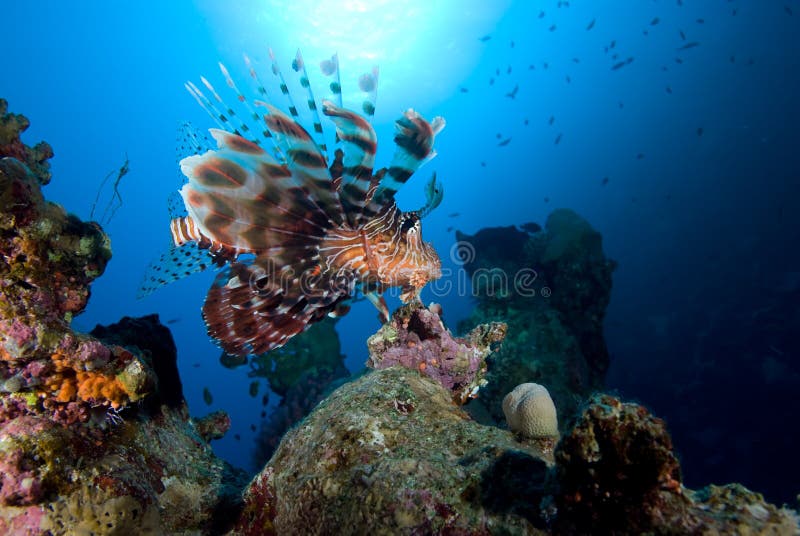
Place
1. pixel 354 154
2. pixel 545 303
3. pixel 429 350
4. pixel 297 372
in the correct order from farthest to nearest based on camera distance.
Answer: pixel 297 372
pixel 545 303
pixel 429 350
pixel 354 154

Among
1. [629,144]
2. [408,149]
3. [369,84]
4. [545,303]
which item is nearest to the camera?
[369,84]

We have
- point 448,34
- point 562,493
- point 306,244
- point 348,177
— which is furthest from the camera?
point 448,34

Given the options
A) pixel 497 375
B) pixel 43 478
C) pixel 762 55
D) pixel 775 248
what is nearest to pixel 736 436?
pixel 497 375

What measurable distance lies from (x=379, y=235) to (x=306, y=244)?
28.1 inches

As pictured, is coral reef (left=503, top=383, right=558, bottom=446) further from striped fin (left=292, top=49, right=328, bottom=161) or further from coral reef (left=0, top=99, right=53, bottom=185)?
coral reef (left=0, top=99, right=53, bottom=185)

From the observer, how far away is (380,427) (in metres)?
2.35

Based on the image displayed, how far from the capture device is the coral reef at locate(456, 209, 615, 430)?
8.30 meters

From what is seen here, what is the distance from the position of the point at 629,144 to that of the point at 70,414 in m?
79.0

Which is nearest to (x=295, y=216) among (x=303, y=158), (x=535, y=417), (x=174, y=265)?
(x=303, y=158)

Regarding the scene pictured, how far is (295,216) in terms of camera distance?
9.94ft

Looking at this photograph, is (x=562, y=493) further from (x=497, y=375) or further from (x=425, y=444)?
(x=497, y=375)

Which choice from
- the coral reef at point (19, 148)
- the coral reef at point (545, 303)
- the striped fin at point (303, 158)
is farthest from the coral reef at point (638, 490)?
the coral reef at point (545, 303)

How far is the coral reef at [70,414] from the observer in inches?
78.5

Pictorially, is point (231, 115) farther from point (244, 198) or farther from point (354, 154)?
point (354, 154)
